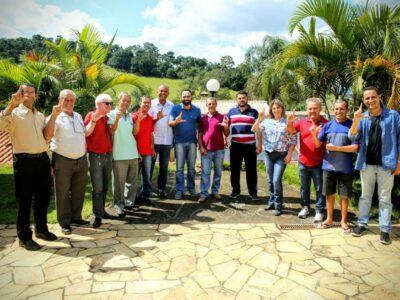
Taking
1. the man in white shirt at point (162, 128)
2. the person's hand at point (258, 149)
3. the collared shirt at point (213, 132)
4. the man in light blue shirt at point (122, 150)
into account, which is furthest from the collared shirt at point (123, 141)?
the person's hand at point (258, 149)

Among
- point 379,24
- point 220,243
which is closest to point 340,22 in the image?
point 379,24

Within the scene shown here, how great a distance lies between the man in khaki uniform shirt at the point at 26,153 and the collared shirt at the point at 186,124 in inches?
96.0

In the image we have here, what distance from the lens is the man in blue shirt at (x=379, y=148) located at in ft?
13.2

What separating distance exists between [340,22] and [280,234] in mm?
4233

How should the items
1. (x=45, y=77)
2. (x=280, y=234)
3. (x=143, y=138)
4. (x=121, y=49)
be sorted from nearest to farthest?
(x=280, y=234), (x=143, y=138), (x=45, y=77), (x=121, y=49)

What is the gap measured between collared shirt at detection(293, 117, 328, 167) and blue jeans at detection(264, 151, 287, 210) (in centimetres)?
38

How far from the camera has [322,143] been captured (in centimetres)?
474

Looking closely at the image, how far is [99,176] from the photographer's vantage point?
4.69 metres

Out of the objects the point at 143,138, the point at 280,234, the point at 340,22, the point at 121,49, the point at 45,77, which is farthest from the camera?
the point at 121,49

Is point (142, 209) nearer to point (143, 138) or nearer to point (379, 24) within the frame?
point (143, 138)

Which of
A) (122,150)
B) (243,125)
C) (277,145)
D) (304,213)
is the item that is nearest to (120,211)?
(122,150)

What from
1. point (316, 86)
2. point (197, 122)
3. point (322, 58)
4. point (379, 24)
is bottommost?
point (197, 122)

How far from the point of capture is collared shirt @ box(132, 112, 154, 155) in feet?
17.9

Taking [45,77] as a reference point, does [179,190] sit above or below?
below
